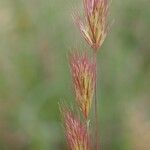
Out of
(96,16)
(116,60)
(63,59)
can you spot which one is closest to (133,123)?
(116,60)

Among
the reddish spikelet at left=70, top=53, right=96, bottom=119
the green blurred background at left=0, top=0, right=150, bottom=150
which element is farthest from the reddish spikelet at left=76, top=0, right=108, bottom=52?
the green blurred background at left=0, top=0, right=150, bottom=150

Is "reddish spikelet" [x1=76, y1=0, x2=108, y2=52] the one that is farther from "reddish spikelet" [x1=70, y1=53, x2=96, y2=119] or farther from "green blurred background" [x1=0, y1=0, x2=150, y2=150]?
"green blurred background" [x1=0, y1=0, x2=150, y2=150]

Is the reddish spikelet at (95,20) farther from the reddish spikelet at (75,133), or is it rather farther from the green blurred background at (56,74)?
the green blurred background at (56,74)

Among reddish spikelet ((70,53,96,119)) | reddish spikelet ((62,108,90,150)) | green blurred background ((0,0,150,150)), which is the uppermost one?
reddish spikelet ((70,53,96,119))

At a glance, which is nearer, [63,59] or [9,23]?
[63,59]

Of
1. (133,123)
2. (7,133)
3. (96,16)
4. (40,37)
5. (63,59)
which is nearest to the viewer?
(96,16)

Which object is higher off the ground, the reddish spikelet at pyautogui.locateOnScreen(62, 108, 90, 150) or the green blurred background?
the reddish spikelet at pyautogui.locateOnScreen(62, 108, 90, 150)

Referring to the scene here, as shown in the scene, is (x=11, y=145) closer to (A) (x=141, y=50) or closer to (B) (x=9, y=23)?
(B) (x=9, y=23)

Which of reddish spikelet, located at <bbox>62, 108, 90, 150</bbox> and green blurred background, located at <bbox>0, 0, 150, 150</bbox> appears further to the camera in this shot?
green blurred background, located at <bbox>0, 0, 150, 150</bbox>
